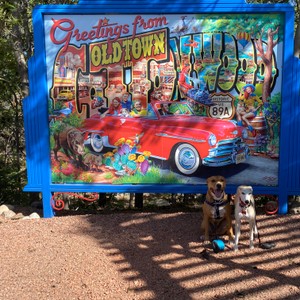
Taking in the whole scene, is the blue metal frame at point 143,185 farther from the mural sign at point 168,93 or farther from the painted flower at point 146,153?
the painted flower at point 146,153

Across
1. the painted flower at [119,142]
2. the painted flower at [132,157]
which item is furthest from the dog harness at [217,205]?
the painted flower at [119,142]

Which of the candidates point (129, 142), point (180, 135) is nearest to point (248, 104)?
point (180, 135)

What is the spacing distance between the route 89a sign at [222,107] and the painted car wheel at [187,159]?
23.1 inches

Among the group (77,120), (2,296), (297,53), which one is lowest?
(2,296)

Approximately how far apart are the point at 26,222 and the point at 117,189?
4.84 ft

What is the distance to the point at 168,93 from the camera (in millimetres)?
5688

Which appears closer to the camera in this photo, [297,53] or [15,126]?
[297,53]

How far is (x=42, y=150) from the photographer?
19.3 ft

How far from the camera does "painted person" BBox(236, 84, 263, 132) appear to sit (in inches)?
221

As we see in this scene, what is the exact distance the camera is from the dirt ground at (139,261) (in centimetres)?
384

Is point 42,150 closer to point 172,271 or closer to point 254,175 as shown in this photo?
point 172,271

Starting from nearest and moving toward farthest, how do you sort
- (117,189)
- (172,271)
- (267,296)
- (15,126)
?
(267,296) < (172,271) < (117,189) < (15,126)

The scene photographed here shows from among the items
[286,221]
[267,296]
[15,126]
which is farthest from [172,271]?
[15,126]

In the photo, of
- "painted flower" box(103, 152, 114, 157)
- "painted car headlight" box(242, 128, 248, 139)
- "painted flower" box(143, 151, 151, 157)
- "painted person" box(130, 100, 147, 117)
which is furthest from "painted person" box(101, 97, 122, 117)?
"painted car headlight" box(242, 128, 248, 139)
